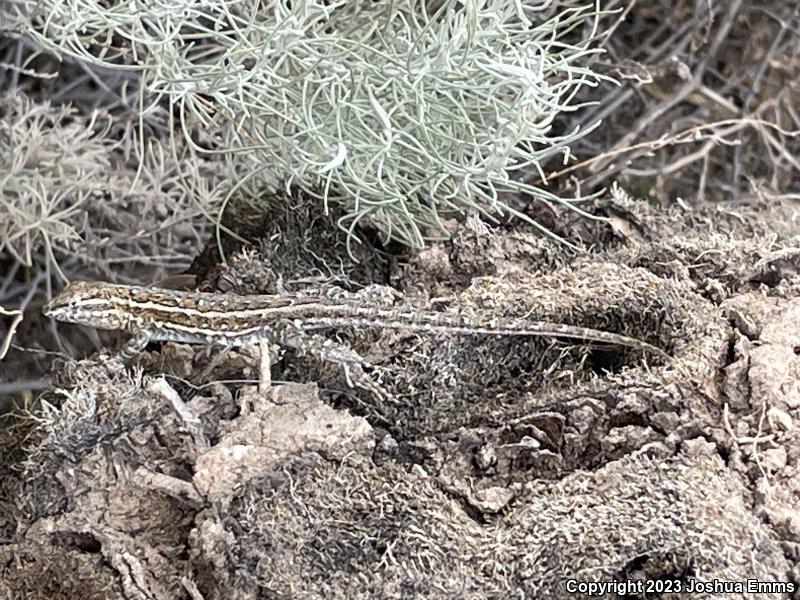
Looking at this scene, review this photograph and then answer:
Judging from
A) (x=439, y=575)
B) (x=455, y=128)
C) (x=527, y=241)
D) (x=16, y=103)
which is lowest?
(x=16, y=103)

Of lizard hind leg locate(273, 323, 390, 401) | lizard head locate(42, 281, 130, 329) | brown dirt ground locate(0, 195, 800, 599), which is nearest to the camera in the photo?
brown dirt ground locate(0, 195, 800, 599)

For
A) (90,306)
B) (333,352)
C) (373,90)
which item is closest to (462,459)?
(333,352)

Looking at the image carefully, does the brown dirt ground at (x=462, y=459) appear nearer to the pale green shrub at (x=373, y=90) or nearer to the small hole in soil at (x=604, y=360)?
the small hole in soil at (x=604, y=360)

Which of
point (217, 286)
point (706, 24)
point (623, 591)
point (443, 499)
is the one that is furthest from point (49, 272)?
point (706, 24)

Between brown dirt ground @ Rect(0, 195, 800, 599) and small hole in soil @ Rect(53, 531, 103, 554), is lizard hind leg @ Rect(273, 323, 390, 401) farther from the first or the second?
small hole in soil @ Rect(53, 531, 103, 554)

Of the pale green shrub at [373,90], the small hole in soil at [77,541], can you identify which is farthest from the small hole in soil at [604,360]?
the small hole in soil at [77,541]

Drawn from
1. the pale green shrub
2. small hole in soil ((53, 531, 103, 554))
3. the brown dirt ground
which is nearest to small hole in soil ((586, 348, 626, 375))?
the brown dirt ground

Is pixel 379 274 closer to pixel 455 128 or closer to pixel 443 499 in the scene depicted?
pixel 455 128
